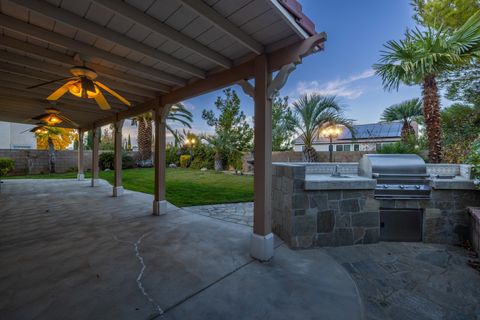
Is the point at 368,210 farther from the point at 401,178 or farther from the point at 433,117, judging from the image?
the point at 433,117

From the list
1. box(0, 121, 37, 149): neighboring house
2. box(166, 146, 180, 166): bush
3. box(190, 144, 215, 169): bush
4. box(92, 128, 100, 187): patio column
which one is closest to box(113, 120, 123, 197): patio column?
box(92, 128, 100, 187): patio column

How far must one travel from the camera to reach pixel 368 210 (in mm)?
3086

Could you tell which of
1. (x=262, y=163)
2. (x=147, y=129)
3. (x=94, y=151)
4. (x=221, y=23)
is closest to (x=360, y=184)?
(x=262, y=163)

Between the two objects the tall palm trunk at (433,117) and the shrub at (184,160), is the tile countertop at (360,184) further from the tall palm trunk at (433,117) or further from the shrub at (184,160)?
the shrub at (184,160)

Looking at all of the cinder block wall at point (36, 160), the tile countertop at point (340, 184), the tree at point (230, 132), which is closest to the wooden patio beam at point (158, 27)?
the tile countertop at point (340, 184)

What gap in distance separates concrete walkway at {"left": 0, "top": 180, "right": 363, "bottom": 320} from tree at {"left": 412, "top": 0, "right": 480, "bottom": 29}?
783 cm

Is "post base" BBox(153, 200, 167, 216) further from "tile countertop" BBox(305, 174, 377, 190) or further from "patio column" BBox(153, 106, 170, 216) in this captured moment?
"tile countertop" BBox(305, 174, 377, 190)

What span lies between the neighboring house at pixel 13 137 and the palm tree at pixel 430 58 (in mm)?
22694

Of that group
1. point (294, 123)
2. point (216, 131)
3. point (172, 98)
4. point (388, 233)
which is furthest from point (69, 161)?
point (388, 233)

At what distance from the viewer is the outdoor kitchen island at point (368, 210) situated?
9.67 ft

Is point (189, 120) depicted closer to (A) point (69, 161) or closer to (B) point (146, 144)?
(B) point (146, 144)

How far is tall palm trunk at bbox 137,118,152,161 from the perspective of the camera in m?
13.9

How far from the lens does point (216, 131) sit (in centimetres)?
1391

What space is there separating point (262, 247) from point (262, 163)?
42.9 inches
